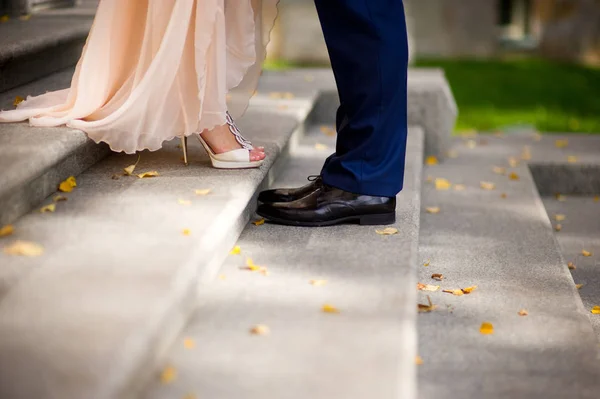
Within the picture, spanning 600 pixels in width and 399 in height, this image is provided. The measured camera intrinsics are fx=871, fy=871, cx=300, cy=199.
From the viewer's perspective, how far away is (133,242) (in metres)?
2.27

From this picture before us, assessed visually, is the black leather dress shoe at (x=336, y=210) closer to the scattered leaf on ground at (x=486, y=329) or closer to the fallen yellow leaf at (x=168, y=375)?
the scattered leaf on ground at (x=486, y=329)

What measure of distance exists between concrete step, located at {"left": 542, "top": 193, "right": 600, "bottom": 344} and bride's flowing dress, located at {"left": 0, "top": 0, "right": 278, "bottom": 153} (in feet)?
4.71

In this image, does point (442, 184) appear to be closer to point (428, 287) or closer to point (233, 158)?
point (428, 287)

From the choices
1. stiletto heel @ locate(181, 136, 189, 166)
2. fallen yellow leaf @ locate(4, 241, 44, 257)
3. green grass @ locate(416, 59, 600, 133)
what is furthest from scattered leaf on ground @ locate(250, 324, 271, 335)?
green grass @ locate(416, 59, 600, 133)

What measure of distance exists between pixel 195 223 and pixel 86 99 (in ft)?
2.65

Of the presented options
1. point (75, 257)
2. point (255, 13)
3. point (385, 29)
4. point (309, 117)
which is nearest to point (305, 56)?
point (309, 117)

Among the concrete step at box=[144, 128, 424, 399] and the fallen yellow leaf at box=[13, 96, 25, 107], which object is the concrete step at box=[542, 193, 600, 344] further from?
the fallen yellow leaf at box=[13, 96, 25, 107]

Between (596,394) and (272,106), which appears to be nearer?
(596,394)

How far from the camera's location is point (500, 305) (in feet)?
8.98

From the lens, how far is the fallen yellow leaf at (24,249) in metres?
2.19

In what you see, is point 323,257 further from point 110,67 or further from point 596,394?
point 110,67

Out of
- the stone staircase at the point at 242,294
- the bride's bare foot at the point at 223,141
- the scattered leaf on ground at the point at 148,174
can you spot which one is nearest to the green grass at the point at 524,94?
the stone staircase at the point at 242,294

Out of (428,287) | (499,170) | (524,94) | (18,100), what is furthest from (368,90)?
(524,94)

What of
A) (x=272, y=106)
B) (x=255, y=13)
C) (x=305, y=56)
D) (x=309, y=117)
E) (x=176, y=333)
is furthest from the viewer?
(x=305, y=56)
